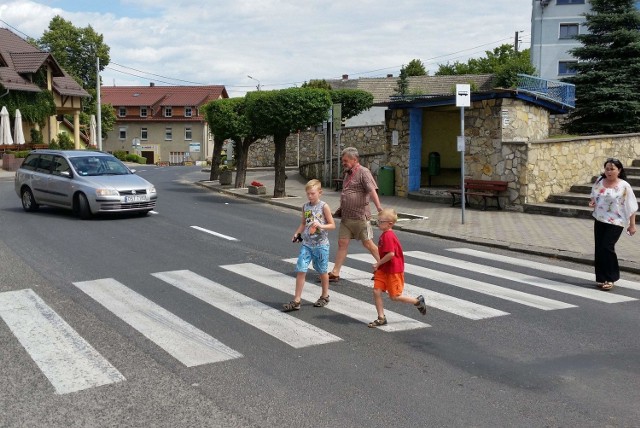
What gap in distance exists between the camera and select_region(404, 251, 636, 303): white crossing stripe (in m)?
8.41

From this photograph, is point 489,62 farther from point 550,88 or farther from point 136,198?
point 136,198

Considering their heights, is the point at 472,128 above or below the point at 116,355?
above

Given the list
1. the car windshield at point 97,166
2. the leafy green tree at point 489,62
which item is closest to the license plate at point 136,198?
the car windshield at point 97,166

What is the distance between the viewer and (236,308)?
7469 mm

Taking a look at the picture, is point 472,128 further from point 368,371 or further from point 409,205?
point 368,371

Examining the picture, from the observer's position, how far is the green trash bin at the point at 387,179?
22062mm

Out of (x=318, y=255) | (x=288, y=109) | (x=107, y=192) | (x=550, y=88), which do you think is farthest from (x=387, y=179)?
(x=318, y=255)

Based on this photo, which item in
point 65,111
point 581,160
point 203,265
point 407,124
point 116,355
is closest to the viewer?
point 116,355

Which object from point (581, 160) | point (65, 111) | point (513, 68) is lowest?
point (581, 160)

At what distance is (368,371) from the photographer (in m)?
5.46

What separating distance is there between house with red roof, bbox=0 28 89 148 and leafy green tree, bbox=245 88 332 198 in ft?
93.0

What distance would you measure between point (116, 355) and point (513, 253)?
801 centimetres

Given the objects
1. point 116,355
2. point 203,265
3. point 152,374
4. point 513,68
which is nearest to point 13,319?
point 116,355

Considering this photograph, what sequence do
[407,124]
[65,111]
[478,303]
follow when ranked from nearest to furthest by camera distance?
[478,303], [407,124], [65,111]
